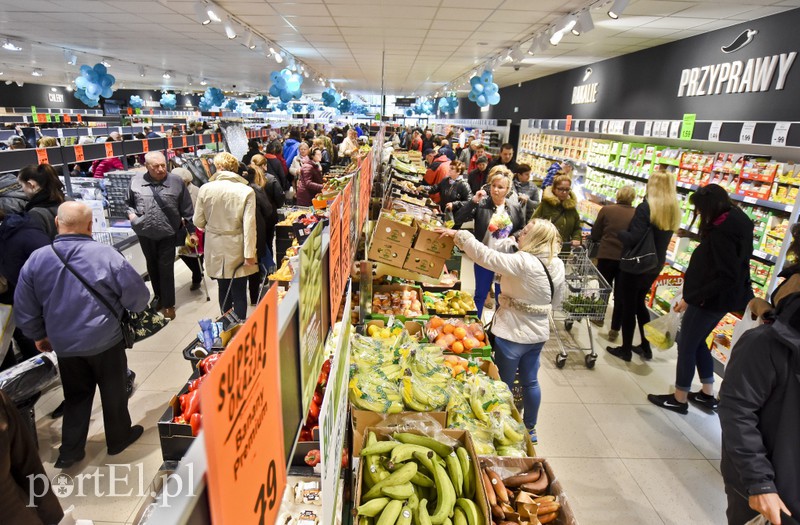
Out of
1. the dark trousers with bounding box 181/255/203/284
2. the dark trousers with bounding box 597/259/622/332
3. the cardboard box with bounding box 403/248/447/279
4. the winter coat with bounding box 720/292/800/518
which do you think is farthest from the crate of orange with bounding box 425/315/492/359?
the dark trousers with bounding box 181/255/203/284

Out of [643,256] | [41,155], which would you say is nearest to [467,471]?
[643,256]

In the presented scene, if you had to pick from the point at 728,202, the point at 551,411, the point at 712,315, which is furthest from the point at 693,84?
the point at 551,411

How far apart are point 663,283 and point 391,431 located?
4709 mm

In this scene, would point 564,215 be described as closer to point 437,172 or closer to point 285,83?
point 437,172

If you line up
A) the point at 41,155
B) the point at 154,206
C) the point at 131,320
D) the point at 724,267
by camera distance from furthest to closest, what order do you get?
1. the point at 41,155
2. the point at 154,206
3. the point at 724,267
4. the point at 131,320

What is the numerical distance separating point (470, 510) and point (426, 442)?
0.34 meters

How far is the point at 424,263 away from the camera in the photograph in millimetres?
3553

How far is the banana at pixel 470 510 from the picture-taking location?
Result: 5.92ft

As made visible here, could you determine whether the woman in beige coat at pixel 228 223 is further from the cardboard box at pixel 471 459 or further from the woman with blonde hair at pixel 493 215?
the cardboard box at pixel 471 459

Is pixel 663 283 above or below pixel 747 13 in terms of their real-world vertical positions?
below

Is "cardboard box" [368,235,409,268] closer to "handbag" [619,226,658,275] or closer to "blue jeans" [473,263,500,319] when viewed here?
"blue jeans" [473,263,500,319]

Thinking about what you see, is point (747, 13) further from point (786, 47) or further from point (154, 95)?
point (154, 95)

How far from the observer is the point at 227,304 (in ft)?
16.1

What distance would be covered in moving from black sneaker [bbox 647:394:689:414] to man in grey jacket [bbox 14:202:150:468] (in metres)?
4.23
